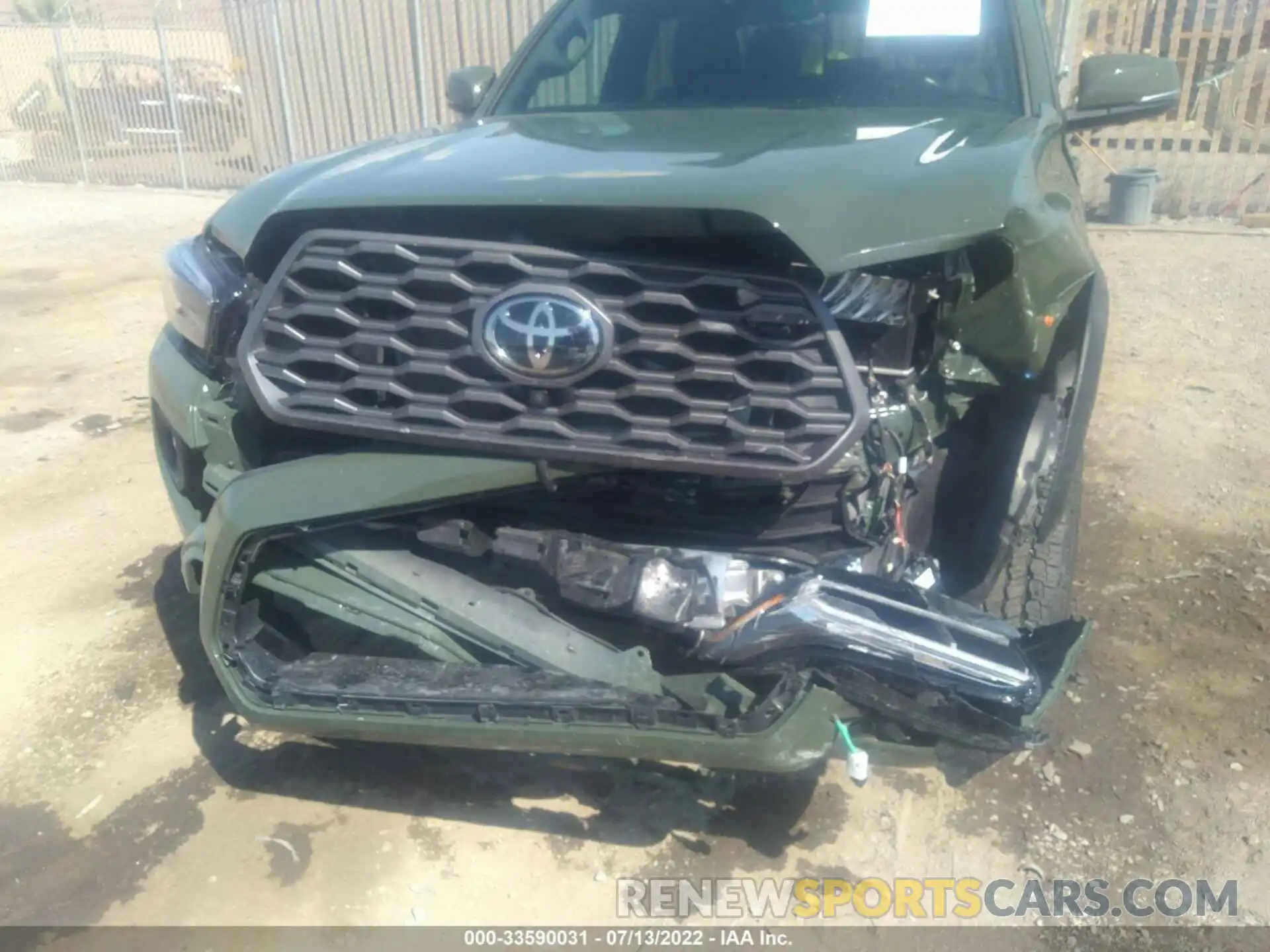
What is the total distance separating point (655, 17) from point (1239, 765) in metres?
2.89

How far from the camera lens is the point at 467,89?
397cm

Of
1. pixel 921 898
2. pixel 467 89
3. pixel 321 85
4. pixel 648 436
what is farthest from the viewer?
pixel 321 85

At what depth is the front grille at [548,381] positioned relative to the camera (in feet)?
6.64

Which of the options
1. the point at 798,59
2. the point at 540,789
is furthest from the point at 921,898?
the point at 798,59

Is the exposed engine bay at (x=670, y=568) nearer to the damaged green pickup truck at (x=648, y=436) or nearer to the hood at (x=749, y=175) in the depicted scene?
the damaged green pickup truck at (x=648, y=436)

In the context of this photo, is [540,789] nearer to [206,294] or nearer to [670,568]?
[670,568]

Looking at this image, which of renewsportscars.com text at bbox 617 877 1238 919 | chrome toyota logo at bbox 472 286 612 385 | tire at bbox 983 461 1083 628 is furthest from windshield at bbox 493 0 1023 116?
renewsportscars.com text at bbox 617 877 1238 919

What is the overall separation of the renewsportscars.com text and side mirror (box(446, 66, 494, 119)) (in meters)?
2.77

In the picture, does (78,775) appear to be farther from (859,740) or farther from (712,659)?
(859,740)

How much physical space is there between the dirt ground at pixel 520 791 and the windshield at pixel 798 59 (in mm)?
1693

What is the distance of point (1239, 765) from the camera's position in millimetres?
2758

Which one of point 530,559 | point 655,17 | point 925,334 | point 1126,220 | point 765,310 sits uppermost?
point 655,17

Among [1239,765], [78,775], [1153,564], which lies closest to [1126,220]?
[1153,564]

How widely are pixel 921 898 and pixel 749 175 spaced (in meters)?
1.61
